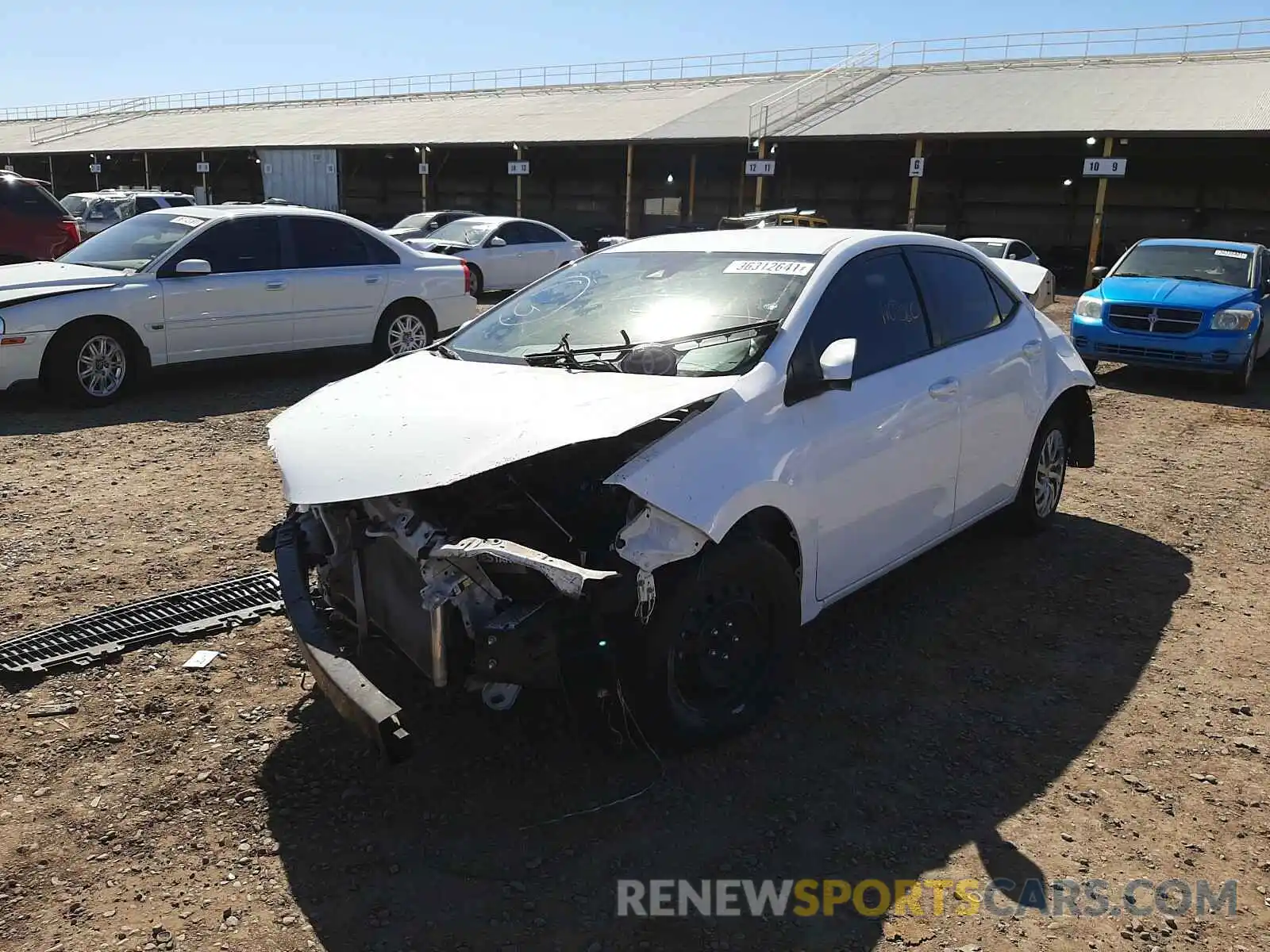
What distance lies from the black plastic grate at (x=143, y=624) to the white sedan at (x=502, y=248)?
1201 centimetres

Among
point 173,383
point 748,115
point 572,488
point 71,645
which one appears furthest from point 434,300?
point 748,115

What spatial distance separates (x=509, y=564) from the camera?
3096 mm

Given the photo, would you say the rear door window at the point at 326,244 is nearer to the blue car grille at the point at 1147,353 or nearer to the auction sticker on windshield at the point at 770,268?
the auction sticker on windshield at the point at 770,268

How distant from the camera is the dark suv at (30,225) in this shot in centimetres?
1323

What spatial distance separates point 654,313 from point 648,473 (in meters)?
1.24

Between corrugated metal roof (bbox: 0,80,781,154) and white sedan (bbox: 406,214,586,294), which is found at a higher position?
corrugated metal roof (bbox: 0,80,781,154)

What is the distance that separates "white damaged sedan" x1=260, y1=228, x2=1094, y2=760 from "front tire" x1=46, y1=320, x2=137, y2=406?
180 inches

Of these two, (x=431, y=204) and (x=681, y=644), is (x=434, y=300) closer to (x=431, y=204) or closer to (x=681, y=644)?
(x=681, y=644)

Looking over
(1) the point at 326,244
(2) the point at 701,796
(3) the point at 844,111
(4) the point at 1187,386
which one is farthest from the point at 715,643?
(3) the point at 844,111

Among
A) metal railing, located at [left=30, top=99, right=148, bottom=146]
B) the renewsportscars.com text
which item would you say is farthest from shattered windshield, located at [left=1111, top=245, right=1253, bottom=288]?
metal railing, located at [left=30, top=99, right=148, bottom=146]

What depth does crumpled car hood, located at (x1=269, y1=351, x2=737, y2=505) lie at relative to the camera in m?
3.21

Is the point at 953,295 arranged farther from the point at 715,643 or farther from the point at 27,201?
the point at 27,201

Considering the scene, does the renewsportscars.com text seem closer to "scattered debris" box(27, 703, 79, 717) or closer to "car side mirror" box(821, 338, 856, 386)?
"car side mirror" box(821, 338, 856, 386)

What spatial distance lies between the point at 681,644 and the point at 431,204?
1465 inches
